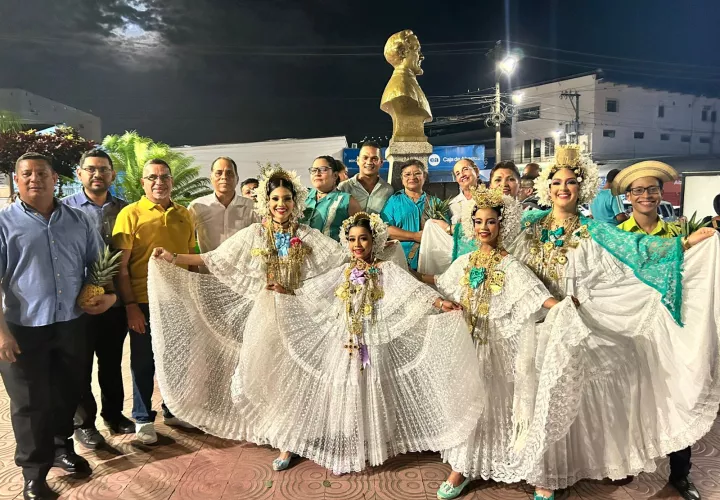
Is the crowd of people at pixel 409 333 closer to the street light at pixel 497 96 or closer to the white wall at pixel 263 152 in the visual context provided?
the street light at pixel 497 96

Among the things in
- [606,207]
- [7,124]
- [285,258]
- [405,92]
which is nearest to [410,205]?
[285,258]

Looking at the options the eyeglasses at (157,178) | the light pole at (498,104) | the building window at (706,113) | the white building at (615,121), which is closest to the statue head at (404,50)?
the eyeglasses at (157,178)

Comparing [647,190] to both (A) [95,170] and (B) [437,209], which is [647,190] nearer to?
(B) [437,209]

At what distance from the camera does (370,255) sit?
2.77 metres

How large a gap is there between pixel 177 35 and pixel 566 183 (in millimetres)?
18112

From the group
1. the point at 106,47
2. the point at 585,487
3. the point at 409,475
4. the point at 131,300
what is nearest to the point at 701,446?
the point at 585,487

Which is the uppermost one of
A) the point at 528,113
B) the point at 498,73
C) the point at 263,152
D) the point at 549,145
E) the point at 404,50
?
the point at 498,73

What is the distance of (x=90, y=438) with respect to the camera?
313cm

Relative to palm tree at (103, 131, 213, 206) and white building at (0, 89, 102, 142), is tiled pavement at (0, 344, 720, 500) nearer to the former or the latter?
palm tree at (103, 131, 213, 206)

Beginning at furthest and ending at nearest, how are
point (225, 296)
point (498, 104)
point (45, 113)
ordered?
1. point (45, 113)
2. point (498, 104)
3. point (225, 296)

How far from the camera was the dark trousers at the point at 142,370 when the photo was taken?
3.18 metres

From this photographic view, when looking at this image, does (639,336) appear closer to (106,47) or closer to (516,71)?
(516,71)

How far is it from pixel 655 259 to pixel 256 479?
8.69ft

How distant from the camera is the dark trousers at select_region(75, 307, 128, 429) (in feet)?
10.3
